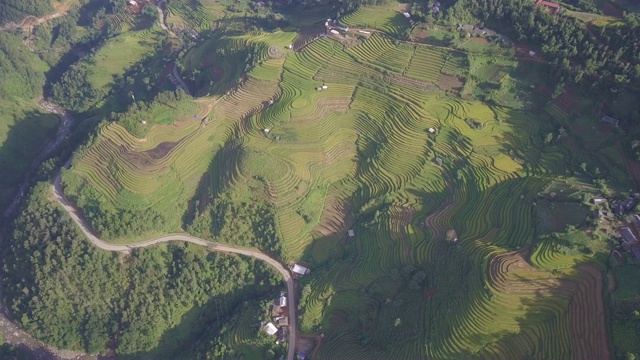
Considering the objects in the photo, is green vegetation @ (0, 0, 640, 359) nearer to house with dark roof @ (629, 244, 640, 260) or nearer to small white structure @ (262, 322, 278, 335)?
house with dark roof @ (629, 244, 640, 260)

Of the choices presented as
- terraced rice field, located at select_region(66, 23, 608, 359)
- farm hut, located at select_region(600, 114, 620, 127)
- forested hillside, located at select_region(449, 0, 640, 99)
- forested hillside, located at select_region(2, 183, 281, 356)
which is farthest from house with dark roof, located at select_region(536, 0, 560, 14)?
forested hillside, located at select_region(2, 183, 281, 356)

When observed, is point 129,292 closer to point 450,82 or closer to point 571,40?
point 450,82

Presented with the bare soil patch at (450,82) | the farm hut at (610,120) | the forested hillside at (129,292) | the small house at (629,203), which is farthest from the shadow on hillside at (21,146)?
the farm hut at (610,120)

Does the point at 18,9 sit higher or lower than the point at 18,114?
higher

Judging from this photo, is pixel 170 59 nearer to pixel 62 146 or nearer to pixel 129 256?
pixel 62 146

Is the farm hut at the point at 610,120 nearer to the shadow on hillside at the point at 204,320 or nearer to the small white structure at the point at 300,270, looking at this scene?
the small white structure at the point at 300,270

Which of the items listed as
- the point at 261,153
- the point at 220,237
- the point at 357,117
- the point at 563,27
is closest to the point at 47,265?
the point at 220,237

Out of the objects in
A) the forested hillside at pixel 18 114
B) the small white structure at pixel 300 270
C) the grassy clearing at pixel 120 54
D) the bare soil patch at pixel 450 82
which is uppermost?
the bare soil patch at pixel 450 82

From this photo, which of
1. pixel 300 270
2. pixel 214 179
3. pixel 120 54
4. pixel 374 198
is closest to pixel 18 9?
pixel 120 54
